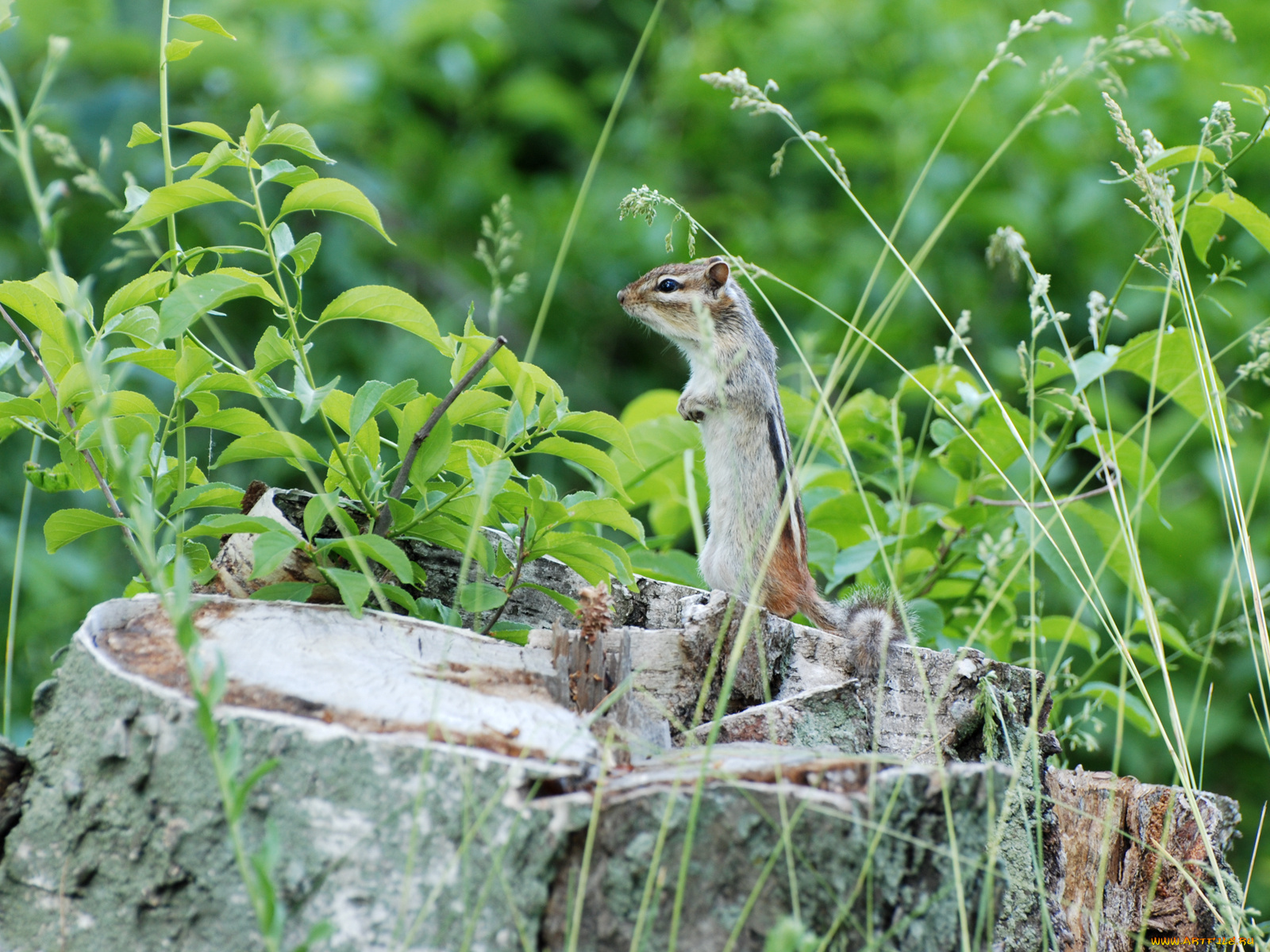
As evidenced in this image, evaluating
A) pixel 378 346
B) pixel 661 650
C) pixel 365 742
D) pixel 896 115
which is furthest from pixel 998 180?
pixel 365 742

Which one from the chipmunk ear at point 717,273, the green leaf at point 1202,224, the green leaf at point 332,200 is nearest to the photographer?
the green leaf at point 332,200

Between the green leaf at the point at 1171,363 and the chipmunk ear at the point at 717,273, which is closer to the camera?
the green leaf at the point at 1171,363

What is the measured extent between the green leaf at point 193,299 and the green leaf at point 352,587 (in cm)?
34

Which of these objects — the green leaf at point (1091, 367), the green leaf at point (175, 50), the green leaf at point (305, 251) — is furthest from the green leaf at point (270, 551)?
the green leaf at point (1091, 367)

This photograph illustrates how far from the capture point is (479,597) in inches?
59.7

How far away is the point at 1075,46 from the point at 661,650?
3690 millimetres

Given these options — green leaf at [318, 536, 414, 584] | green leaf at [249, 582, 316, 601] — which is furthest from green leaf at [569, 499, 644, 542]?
green leaf at [249, 582, 316, 601]

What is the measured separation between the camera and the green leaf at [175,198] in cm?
136

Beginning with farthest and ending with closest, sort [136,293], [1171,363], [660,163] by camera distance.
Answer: [660,163] < [1171,363] < [136,293]

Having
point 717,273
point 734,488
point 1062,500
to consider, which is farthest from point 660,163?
point 1062,500

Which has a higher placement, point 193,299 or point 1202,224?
point 1202,224

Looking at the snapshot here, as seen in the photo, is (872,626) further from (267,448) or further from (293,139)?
(293,139)

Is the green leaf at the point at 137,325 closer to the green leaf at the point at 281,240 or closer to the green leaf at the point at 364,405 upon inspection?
the green leaf at the point at 281,240

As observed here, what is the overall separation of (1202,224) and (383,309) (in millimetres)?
1423
